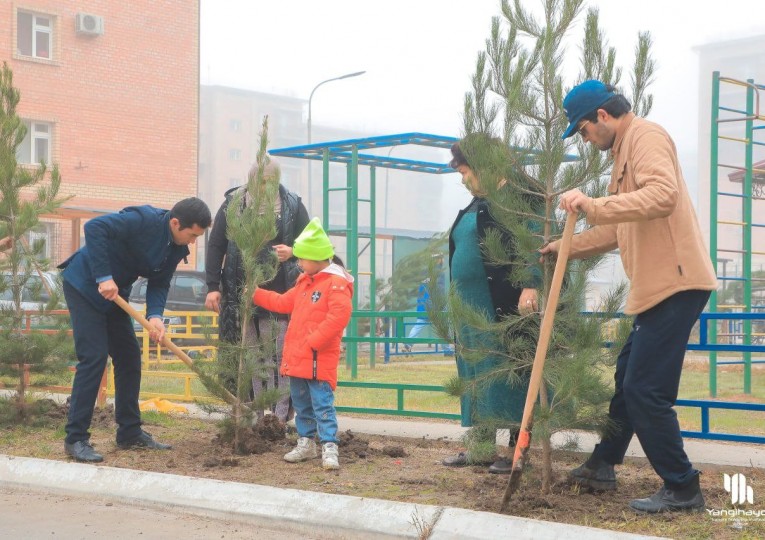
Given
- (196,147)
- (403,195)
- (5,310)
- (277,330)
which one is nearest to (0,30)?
(196,147)

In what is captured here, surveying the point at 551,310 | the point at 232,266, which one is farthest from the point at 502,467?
the point at 232,266

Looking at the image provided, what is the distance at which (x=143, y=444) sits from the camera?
687 cm

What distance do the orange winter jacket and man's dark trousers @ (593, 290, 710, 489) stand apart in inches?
78.5

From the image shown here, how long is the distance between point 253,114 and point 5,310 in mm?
83959


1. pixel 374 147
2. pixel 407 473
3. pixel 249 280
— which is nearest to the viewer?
pixel 407 473

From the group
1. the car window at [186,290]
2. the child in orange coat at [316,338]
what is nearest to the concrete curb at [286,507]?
the child in orange coat at [316,338]

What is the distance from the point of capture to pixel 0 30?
2886 cm

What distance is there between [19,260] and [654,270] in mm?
5289

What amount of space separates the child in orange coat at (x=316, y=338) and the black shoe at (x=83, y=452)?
1160 millimetres

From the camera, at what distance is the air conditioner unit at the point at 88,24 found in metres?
30.4

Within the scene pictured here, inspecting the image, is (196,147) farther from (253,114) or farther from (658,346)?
(253,114)

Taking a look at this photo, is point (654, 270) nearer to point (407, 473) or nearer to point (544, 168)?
point (544, 168)

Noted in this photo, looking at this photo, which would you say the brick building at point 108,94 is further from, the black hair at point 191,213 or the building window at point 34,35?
the black hair at point 191,213

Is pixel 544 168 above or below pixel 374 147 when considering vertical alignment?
below
